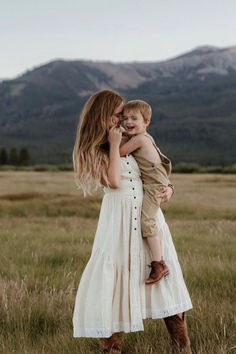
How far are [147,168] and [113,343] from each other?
1.27 metres

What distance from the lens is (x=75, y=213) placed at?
57.7ft

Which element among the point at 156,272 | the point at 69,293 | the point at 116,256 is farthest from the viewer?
the point at 69,293

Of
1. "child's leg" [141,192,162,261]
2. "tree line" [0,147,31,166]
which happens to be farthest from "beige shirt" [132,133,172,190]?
"tree line" [0,147,31,166]

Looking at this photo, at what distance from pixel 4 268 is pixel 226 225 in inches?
256

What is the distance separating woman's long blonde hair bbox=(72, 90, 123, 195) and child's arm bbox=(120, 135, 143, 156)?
0.50ft

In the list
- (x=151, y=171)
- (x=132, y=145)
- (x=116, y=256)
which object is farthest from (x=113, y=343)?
(x=132, y=145)

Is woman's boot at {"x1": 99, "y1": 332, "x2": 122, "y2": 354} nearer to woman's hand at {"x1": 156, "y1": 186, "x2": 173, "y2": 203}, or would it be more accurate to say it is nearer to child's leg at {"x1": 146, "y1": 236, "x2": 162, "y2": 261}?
child's leg at {"x1": 146, "y1": 236, "x2": 162, "y2": 261}

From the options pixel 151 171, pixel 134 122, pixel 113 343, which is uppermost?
pixel 134 122

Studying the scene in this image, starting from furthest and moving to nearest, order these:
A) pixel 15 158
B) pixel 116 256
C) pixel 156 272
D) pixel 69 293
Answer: pixel 15 158
pixel 69 293
pixel 116 256
pixel 156 272

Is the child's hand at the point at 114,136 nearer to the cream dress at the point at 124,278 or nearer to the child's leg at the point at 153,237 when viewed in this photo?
the cream dress at the point at 124,278

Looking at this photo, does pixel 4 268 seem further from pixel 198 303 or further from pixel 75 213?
pixel 75 213

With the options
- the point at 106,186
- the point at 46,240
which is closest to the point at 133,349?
the point at 106,186

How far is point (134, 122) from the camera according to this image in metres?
3.98

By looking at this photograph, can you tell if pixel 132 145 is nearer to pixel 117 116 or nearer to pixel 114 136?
pixel 114 136
